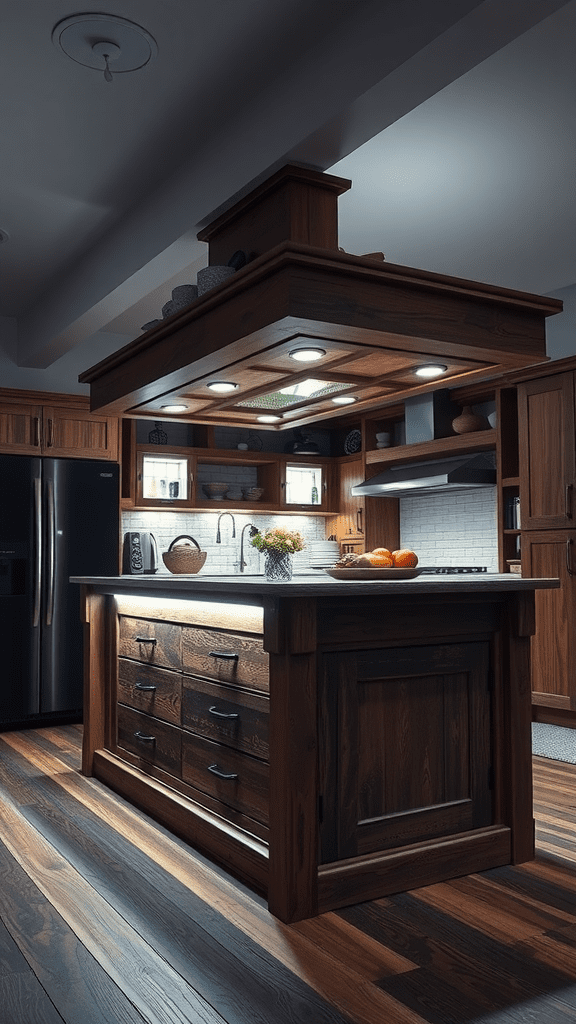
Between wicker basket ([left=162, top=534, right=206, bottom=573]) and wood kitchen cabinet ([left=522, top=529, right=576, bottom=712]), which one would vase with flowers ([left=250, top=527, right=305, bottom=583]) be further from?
wood kitchen cabinet ([left=522, top=529, right=576, bottom=712])

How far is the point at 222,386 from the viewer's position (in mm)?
3625

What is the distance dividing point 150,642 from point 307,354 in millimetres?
1437

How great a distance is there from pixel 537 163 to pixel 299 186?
45.4 inches

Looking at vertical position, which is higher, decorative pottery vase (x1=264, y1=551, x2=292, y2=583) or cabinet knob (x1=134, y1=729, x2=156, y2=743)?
decorative pottery vase (x1=264, y1=551, x2=292, y2=583)

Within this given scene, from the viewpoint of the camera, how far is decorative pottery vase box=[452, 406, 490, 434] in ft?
20.4

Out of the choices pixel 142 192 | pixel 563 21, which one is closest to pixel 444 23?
pixel 563 21

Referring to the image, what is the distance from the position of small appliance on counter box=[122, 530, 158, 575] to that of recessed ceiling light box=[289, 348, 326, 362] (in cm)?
364

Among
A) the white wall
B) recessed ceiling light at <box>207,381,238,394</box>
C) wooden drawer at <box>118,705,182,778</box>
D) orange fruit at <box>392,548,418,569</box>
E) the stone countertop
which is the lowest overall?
wooden drawer at <box>118,705,182,778</box>

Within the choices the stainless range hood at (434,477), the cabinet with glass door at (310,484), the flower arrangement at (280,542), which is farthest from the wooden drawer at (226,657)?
the cabinet with glass door at (310,484)

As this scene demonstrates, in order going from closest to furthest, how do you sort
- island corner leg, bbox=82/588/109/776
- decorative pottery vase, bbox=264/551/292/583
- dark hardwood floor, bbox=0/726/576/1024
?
dark hardwood floor, bbox=0/726/576/1024 < decorative pottery vase, bbox=264/551/292/583 < island corner leg, bbox=82/588/109/776

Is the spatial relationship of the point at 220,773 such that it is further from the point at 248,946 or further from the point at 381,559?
the point at 381,559

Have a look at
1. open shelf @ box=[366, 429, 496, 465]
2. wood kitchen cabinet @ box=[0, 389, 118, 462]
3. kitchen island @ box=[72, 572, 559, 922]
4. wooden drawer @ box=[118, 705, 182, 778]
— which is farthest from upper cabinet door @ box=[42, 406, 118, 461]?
kitchen island @ box=[72, 572, 559, 922]

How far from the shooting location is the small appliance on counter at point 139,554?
648 cm

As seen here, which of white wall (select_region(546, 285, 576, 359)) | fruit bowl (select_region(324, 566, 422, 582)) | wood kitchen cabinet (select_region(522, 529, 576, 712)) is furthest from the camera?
white wall (select_region(546, 285, 576, 359))
